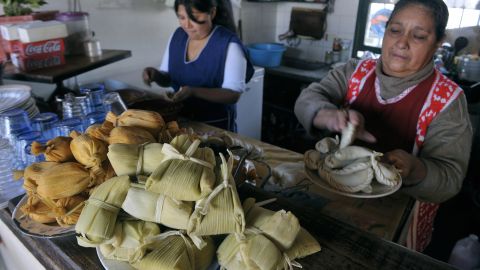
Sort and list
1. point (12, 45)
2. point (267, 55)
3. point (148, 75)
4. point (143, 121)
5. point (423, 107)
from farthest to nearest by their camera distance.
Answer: point (267, 55) → point (148, 75) → point (12, 45) → point (423, 107) → point (143, 121)

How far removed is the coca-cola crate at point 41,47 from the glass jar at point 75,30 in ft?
0.66

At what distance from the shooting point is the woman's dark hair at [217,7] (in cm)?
168

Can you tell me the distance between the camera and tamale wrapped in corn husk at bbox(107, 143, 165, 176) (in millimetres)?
616

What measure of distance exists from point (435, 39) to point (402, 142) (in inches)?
15.2

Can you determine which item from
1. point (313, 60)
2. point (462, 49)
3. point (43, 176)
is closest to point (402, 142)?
point (43, 176)

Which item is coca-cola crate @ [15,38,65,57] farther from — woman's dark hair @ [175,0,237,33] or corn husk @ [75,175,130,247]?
corn husk @ [75,175,130,247]

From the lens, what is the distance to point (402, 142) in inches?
50.2

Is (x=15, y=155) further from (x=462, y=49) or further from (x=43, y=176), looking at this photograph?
(x=462, y=49)

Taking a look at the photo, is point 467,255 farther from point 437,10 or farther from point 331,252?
point 331,252

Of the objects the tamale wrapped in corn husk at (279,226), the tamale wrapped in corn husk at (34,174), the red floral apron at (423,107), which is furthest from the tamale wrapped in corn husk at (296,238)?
the red floral apron at (423,107)

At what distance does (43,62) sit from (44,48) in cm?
6

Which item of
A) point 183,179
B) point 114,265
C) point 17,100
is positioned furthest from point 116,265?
point 17,100

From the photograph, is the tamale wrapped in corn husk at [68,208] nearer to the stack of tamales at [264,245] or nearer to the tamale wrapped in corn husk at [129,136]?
the tamale wrapped in corn husk at [129,136]

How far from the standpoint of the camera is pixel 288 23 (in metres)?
3.73
